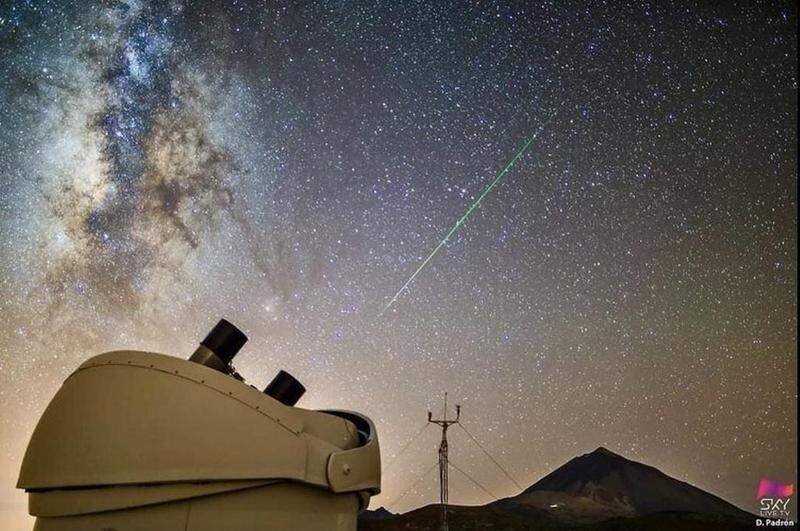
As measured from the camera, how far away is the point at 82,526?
3814 mm

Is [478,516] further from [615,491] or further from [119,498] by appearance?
[615,491]

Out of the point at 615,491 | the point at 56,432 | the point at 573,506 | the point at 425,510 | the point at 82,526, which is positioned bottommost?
the point at 82,526

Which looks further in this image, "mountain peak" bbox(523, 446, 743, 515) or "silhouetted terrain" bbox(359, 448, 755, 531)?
"mountain peak" bbox(523, 446, 743, 515)

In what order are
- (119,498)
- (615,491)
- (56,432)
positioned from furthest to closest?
(615,491) < (56,432) < (119,498)

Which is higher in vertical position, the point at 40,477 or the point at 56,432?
the point at 56,432

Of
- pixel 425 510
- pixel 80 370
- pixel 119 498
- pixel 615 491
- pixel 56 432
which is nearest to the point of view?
pixel 119 498

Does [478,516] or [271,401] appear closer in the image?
[271,401]

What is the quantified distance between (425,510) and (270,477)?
65369 mm

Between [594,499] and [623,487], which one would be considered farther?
[623,487]

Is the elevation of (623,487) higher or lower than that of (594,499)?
higher

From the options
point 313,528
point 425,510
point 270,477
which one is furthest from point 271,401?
point 425,510

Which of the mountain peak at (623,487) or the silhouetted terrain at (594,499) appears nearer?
the silhouetted terrain at (594,499)

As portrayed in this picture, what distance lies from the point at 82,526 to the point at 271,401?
4.40 feet

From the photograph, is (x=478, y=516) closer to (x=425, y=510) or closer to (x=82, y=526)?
(x=425, y=510)
